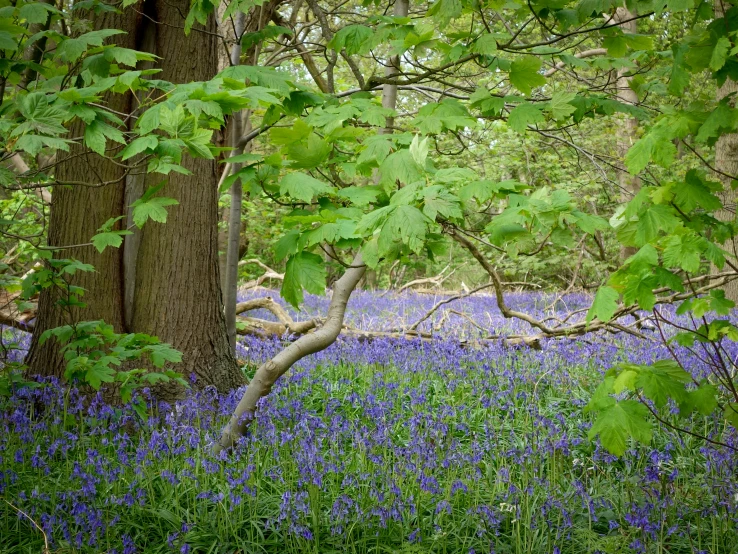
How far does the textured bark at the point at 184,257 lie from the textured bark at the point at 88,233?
0.19 m

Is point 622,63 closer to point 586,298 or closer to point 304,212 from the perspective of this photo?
point 304,212

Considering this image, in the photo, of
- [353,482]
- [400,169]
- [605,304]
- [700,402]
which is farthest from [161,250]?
[700,402]

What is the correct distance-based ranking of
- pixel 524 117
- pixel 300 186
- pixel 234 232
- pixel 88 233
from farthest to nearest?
→ pixel 234 232 < pixel 88 233 < pixel 524 117 < pixel 300 186

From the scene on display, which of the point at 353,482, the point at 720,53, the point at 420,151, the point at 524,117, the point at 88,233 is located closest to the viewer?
the point at 720,53

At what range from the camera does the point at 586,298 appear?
1465cm

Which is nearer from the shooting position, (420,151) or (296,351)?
(420,151)

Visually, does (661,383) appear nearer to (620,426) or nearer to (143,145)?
(620,426)

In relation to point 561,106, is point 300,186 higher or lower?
lower

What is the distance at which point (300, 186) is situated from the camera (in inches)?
102

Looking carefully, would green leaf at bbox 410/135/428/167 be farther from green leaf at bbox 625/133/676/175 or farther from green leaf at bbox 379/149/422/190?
green leaf at bbox 625/133/676/175

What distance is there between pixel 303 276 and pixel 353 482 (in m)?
1.62

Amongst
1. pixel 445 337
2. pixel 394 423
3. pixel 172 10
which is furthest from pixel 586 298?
pixel 172 10

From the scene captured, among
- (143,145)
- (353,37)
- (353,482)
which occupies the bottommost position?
(353,482)

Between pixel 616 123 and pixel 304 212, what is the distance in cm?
1123
